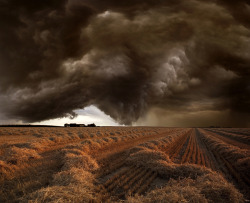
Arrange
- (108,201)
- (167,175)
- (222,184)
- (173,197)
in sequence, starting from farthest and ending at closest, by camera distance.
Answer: (167,175) → (222,184) → (108,201) → (173,197)

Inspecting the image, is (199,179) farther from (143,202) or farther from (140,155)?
(140,155)

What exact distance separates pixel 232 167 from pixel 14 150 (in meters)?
15.6

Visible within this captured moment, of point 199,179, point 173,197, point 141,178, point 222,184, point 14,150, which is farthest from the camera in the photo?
point 14,150

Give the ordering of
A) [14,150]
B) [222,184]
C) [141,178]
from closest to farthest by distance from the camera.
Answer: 1. [222,184]
2. [141,178]
3. [14,150]

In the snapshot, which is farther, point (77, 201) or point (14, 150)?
point (14, 150)

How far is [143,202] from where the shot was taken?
516 cm

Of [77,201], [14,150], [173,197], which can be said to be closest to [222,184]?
[173,197]

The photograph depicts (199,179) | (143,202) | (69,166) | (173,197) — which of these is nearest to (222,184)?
(199,179)

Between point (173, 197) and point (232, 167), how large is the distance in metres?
8.33

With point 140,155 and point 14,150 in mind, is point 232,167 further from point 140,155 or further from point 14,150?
point 14,150

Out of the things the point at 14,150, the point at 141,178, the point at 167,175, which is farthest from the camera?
the point at 14,150

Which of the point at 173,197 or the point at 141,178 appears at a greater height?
the point at 173,197

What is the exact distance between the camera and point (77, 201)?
5363 mm

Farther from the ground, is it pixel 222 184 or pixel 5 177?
pixel 222 184
